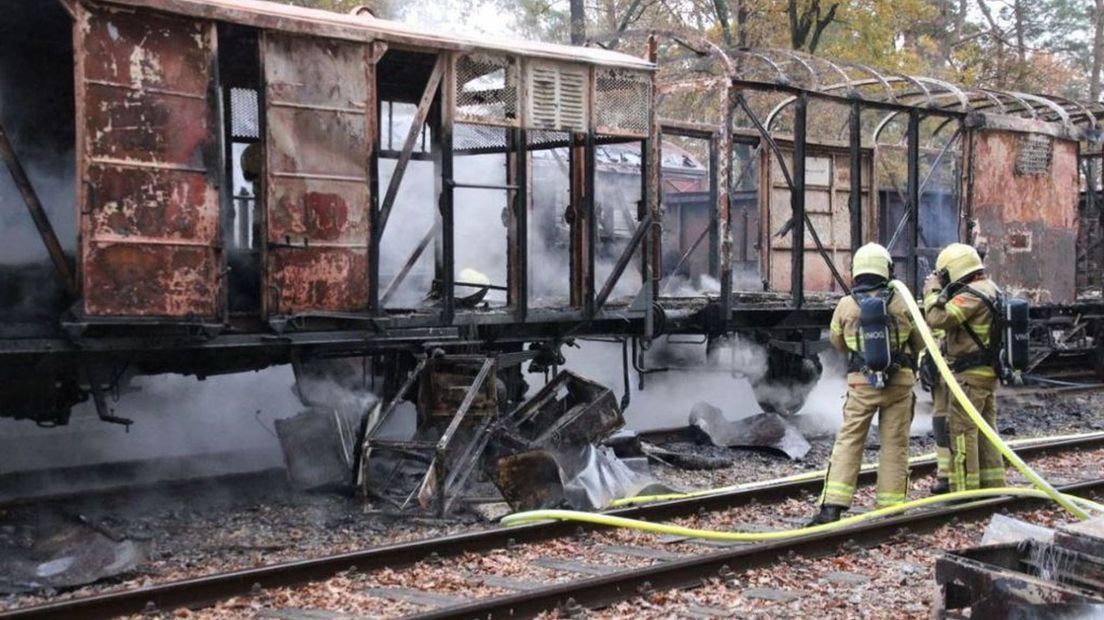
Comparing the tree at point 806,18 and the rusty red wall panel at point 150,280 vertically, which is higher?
the tree at point 806,18

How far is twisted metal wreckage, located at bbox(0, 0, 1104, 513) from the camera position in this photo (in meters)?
7.63

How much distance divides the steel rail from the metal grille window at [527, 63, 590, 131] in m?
4.12

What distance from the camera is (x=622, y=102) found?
34.8ft

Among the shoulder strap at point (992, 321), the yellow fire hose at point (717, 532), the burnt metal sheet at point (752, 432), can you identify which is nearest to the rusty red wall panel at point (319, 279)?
the yellow fire hose at point (717, 532)

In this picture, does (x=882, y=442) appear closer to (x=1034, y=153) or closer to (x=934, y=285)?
(x=934, y=285)

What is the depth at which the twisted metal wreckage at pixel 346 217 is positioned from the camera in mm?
7629

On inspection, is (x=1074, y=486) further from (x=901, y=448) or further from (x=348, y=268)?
(x=348, y=268)

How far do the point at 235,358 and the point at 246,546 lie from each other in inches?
68.4

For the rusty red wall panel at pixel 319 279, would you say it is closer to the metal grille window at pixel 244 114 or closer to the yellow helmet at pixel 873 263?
the metal grille window at pixel 244 114

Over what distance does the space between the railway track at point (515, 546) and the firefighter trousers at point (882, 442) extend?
246 mm

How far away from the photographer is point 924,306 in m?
8.83

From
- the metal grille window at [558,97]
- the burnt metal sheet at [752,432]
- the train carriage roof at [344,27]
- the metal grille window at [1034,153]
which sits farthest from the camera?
the metal grille window at [1034,153]

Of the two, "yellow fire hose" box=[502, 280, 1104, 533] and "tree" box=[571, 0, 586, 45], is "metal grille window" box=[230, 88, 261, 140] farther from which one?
"tree" box=[571, 0, 586, 45]

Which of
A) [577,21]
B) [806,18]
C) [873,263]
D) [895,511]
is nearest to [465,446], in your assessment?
[895,511]
